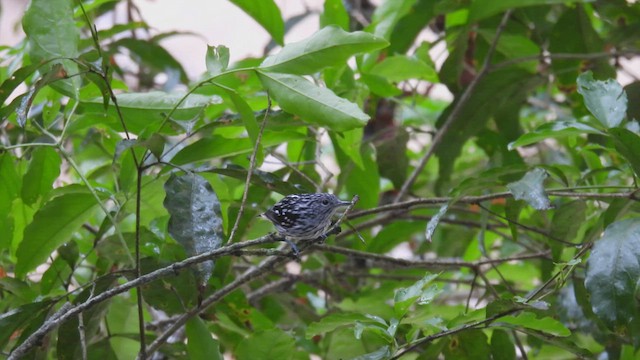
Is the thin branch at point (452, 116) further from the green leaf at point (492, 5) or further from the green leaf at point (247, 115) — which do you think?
the green leaf at point (247, 115)

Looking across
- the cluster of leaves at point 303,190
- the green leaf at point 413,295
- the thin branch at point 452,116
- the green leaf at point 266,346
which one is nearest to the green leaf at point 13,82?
the cluster of leaves at point 303,190

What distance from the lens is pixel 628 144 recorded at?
4.55 feet

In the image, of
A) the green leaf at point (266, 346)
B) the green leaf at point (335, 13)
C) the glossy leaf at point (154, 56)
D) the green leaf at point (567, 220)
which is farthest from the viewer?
the glossy leaf at point (154, 56)

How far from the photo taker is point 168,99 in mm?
1559

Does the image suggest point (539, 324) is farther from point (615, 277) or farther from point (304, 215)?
point (304, 215)

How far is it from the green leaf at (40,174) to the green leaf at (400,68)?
0.73 meters

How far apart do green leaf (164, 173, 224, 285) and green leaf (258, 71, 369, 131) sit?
191mm

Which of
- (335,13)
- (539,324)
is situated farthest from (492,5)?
(539,324)

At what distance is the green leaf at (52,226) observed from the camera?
1.49 meters

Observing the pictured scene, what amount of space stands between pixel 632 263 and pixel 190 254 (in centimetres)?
69

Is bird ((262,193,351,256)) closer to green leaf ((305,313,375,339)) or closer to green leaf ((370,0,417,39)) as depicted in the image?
green leaf ((305,313,375,339))

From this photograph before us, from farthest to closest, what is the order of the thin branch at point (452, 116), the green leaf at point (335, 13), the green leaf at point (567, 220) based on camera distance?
the thin branch at point (452, 116), the green leaf at point (335, 13), the green leaf at point (567, 220)

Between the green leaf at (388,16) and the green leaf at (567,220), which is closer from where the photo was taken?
the green leaf at (567,220)

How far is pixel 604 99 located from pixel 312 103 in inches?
22.0
